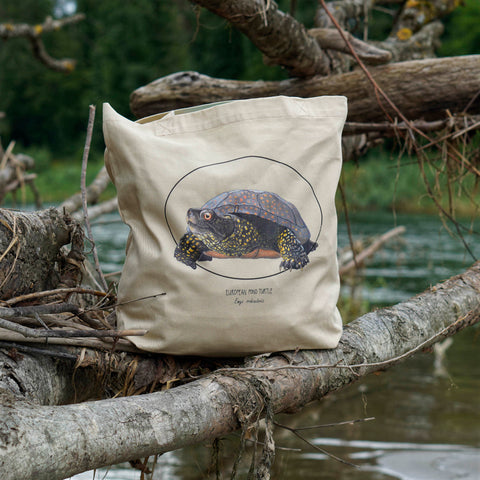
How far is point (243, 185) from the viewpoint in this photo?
5.08 ft

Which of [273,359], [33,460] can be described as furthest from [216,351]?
[33,460]

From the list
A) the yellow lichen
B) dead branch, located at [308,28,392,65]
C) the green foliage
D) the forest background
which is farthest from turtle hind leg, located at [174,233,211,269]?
the green foliage

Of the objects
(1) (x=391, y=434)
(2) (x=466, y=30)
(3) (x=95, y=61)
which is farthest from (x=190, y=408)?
(3) (x=95, y=61)

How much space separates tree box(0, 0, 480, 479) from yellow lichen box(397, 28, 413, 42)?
5.46ft

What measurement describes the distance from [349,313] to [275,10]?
12.9 feet

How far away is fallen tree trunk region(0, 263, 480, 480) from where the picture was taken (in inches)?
38.2

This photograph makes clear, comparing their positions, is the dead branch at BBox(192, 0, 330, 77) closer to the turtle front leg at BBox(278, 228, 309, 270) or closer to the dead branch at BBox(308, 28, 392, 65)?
the dead branch at BBox(308, 28, 392, 65)

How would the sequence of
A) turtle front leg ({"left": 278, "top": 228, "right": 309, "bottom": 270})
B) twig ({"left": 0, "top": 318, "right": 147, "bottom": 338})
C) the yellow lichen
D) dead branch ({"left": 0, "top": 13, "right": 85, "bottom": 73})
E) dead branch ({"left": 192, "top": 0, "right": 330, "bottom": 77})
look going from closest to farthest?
twig ({"left": 0, "top": 318, "right": 147, "bottom": 338})
turtle front leg ({"left": 278, "top": 228, "right": 309, "bottom": 270})
dead branch ({"left": 192, "top": 0, "right": 330, "bottom": 77})
the yellow lichen
dead branch ({"left": 0, "top": 13, "right": 85, "bottom": 73})

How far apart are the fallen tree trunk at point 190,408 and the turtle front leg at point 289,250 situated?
0.72 ft

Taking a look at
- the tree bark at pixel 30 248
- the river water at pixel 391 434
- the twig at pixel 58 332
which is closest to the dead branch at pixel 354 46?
the river water at pixel 391 434

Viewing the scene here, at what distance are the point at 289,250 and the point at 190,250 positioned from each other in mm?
240

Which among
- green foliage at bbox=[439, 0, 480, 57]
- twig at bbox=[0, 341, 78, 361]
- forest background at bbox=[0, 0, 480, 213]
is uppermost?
twig at bbox=[0, 341, 78, 361]

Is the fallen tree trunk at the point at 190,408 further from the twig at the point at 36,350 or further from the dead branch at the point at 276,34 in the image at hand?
the dead branch at the point at 276,34

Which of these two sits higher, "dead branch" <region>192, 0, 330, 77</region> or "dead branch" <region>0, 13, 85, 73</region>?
"dead branch" <region>192, 0, 330, 77</region>
